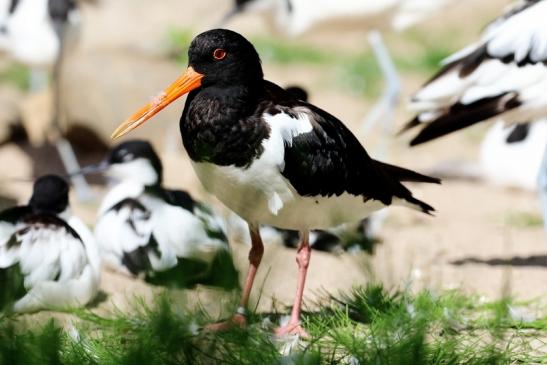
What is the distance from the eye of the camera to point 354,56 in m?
12.2

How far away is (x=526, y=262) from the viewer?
6246 mm

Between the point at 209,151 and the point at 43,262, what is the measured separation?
1.44 metres

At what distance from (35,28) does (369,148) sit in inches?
114

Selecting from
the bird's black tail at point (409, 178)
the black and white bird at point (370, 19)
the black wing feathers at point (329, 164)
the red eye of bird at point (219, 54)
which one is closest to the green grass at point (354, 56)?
the black and white bird at point (370, 19)

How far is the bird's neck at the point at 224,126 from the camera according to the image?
4.14m

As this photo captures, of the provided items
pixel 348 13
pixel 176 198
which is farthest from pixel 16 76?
pixel 176 198

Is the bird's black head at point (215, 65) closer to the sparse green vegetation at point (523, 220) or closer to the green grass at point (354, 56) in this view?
the sparse green vegetation at point (523, 220)

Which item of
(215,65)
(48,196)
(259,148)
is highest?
(215,65)

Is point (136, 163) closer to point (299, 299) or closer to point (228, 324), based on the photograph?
point (299, 299)

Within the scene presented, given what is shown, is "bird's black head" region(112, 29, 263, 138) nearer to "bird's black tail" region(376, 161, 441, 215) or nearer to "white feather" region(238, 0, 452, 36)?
"bird's black tail" region(376, 161, 441, 215)

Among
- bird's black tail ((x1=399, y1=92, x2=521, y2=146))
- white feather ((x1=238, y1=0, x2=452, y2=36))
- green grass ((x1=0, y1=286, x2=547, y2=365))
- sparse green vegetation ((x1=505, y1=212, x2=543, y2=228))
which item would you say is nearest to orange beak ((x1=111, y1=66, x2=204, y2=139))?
green grass ((x1=0, y1=286, x2=547, y2=365))

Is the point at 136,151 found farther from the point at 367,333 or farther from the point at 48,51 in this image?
the point at 367,333

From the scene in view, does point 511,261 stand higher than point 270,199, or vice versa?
point 270,199

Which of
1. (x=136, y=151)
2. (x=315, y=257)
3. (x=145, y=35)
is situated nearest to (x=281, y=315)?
(x=315, y=257)
